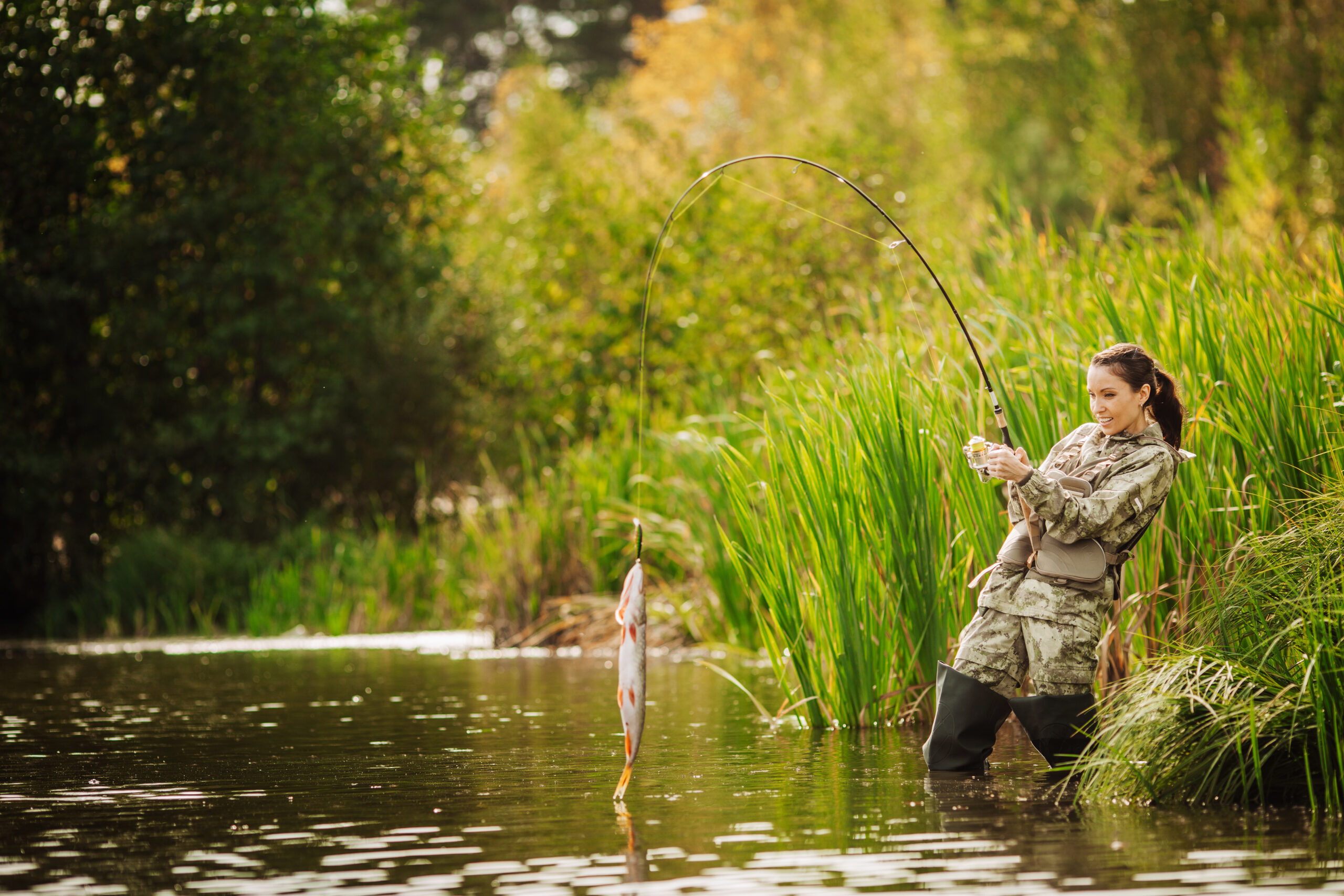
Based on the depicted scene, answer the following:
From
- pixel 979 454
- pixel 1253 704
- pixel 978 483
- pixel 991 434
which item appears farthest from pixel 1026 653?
pixel 991 434

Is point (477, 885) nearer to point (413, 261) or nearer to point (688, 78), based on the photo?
point (413, 261)

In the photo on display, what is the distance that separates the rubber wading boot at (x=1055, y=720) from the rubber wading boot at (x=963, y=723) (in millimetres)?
158

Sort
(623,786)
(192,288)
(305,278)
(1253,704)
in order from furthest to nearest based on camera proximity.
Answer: (305,278) → (192,288) → (623,786) → (1253,704)

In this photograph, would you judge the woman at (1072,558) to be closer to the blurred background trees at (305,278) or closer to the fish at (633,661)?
the fish at (633,661)

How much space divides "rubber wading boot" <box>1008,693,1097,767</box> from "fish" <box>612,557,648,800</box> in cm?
138

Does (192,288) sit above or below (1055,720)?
above

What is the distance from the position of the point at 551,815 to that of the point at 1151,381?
100 inches

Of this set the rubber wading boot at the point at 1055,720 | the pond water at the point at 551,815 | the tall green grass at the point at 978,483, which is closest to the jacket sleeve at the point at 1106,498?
the rubber wading boot at the point at 1055,720

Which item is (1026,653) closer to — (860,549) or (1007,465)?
(1007,465)

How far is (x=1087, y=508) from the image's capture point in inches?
213

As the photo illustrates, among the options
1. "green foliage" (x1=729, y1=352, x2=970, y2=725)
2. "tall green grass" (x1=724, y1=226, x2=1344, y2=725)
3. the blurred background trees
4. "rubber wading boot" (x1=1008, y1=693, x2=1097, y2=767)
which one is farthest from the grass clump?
the blurred background trees

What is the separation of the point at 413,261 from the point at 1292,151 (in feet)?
42.1

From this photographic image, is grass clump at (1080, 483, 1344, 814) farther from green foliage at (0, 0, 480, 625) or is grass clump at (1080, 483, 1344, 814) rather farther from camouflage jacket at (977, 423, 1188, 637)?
green foliage at (0, 0, 480, 625)

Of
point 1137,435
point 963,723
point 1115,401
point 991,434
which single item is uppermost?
point 991,434
